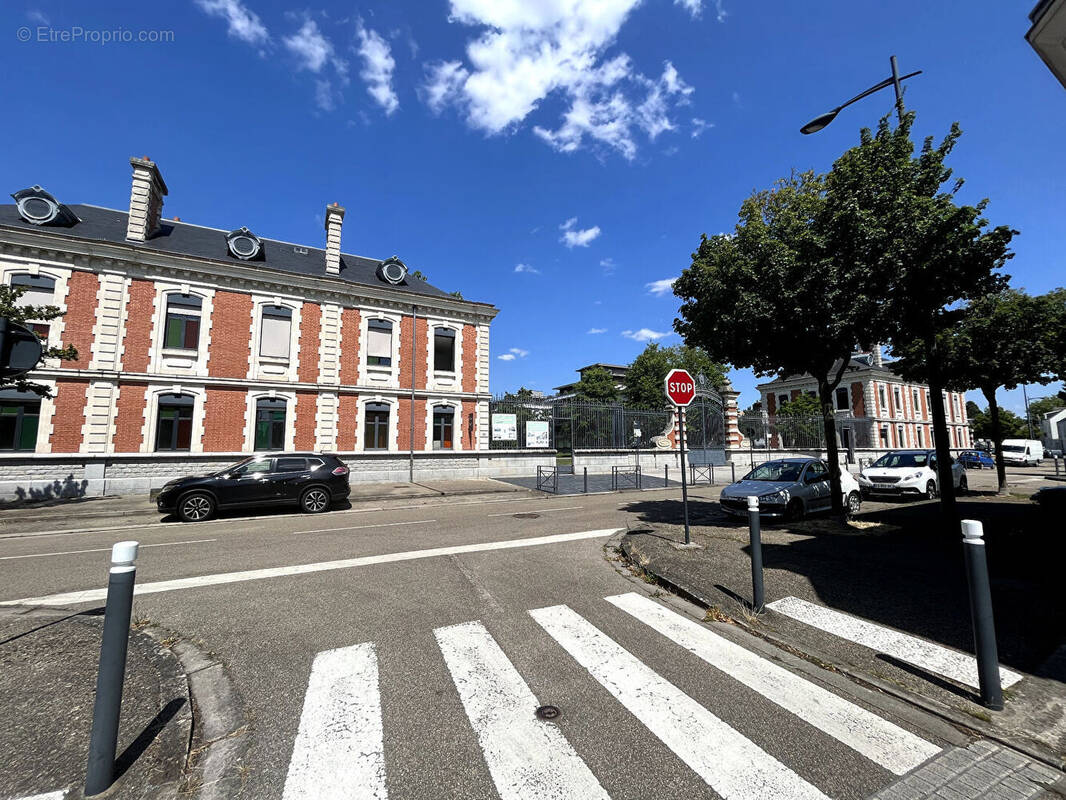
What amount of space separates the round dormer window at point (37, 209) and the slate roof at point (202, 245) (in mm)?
232

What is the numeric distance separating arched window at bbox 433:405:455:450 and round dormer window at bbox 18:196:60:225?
1708cm

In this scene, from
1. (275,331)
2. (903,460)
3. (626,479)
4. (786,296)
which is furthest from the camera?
(626,479)

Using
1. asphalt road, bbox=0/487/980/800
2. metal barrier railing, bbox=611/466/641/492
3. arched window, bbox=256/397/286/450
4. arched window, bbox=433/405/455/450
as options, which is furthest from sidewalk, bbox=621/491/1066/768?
arched window, bbox=256/397/286/450

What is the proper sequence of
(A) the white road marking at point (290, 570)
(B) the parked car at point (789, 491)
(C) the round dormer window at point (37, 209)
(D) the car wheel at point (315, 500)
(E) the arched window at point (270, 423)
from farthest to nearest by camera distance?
1. (E) the arched window at point (270, 423)
2. (C) the round dormer window at point (37, 209)
3. (D) the car wheel at point (315, 500)
4. (B) the parked car at point (789, 491)
5. (A) the white road marking at point (290, 570)

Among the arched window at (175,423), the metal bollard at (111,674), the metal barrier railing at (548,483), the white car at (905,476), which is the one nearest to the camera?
the metal bollard at (111,674)

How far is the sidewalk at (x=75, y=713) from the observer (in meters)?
2.40

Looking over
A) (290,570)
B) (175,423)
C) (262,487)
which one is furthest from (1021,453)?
(175,423)

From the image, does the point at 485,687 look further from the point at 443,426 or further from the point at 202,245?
the point at 202,245

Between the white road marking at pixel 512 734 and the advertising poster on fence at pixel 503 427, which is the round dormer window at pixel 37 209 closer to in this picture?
the advertising poster on fence at pixel 503 427

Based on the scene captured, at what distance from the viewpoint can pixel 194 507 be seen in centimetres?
1109

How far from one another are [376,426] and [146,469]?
8732 millimetres

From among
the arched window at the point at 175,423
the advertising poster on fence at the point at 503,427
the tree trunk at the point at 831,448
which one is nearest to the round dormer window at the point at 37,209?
the arched window at the point at 175,423

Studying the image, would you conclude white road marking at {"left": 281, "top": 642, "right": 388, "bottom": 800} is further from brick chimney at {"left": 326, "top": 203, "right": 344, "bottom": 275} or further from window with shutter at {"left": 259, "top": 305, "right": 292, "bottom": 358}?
brick chimney at {"left": 326, "top": 203, "right": 344, "bottom": 275}

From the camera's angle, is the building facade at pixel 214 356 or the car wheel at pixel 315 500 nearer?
the car wheel at pixel 315 500
